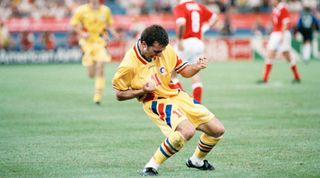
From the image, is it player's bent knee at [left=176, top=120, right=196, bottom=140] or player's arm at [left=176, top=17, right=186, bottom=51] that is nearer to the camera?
player's bent knee at [left=176, top=120, right=196, bottom=140]

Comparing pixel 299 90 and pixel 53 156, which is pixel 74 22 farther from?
pixel 53 156

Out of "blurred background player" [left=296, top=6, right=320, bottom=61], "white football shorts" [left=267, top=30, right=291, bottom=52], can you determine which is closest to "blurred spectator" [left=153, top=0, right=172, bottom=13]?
"blurred background player" [left=296, top=6, right=320, bottom=61]

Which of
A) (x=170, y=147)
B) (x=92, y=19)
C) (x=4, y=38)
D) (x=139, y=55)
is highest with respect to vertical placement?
(x=139, y=55)

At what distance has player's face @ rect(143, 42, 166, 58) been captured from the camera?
8555mm

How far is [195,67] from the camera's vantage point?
896 cm

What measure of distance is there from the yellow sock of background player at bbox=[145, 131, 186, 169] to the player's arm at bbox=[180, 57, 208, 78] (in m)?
0.87

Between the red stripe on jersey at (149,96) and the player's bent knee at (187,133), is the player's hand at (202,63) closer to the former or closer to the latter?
the red stripe on jersey at (149,96)

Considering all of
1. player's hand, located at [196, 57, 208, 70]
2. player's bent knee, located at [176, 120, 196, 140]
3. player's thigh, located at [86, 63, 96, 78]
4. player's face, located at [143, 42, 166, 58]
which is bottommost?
player's thigh, located at [86, 63, 96, 78]

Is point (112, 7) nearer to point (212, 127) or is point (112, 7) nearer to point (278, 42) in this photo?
point (278, 42)

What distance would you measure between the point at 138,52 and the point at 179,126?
3.37ft

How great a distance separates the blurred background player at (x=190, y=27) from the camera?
1619cm

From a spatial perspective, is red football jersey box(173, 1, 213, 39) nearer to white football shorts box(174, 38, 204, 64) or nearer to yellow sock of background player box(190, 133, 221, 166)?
white football shorts box(174, 38, 204, 64)

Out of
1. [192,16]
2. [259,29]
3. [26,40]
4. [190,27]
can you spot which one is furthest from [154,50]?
[259,29]

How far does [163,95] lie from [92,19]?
973 centimetres
